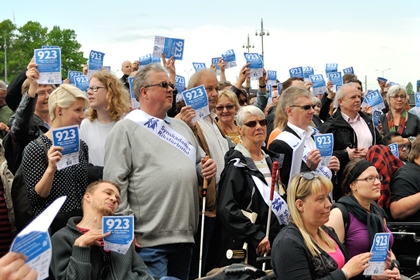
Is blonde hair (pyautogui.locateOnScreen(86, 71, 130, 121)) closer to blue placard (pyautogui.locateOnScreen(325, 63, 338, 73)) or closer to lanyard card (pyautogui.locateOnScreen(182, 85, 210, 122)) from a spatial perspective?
lanyard card (pyautogui.locateOnScreen(182, 85, 210, 122))

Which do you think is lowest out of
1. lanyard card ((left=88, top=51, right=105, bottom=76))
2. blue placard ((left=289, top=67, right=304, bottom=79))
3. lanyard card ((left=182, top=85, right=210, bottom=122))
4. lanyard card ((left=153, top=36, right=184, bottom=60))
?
lanyard card ((left=182, top=85, right=210, bottom=122))

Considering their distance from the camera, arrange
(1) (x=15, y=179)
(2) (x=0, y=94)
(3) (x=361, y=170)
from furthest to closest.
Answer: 1. (2) (x=0, y=94)
2. (3) (x=361, y=170)
3. (1) (x=15, y=179)

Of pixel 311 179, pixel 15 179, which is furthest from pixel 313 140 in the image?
pixel 15 179

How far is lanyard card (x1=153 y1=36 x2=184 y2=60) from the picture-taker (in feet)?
27.5

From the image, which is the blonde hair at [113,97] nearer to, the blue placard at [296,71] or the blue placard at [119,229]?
the blue placard at [119,229]

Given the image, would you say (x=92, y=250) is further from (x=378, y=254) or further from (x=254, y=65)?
(x=254, y=65)

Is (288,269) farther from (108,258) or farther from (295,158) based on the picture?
(295,158)

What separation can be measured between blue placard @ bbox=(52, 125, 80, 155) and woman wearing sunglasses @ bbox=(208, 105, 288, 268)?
4.40 ft

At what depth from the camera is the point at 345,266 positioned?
470cm

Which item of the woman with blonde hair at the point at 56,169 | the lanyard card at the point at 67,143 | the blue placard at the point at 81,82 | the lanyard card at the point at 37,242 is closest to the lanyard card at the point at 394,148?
the blue placard at the point at 81,82

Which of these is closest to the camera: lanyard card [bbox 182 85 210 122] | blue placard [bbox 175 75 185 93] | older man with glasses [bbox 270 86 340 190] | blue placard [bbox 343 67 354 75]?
lanyard card [bbox 182 85 210 122]

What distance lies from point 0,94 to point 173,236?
368 cm

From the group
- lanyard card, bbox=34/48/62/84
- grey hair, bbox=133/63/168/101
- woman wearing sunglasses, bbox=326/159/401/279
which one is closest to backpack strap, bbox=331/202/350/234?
woman wearing sunglasses, bbox=326/159/401/279

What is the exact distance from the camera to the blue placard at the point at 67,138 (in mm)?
4750
